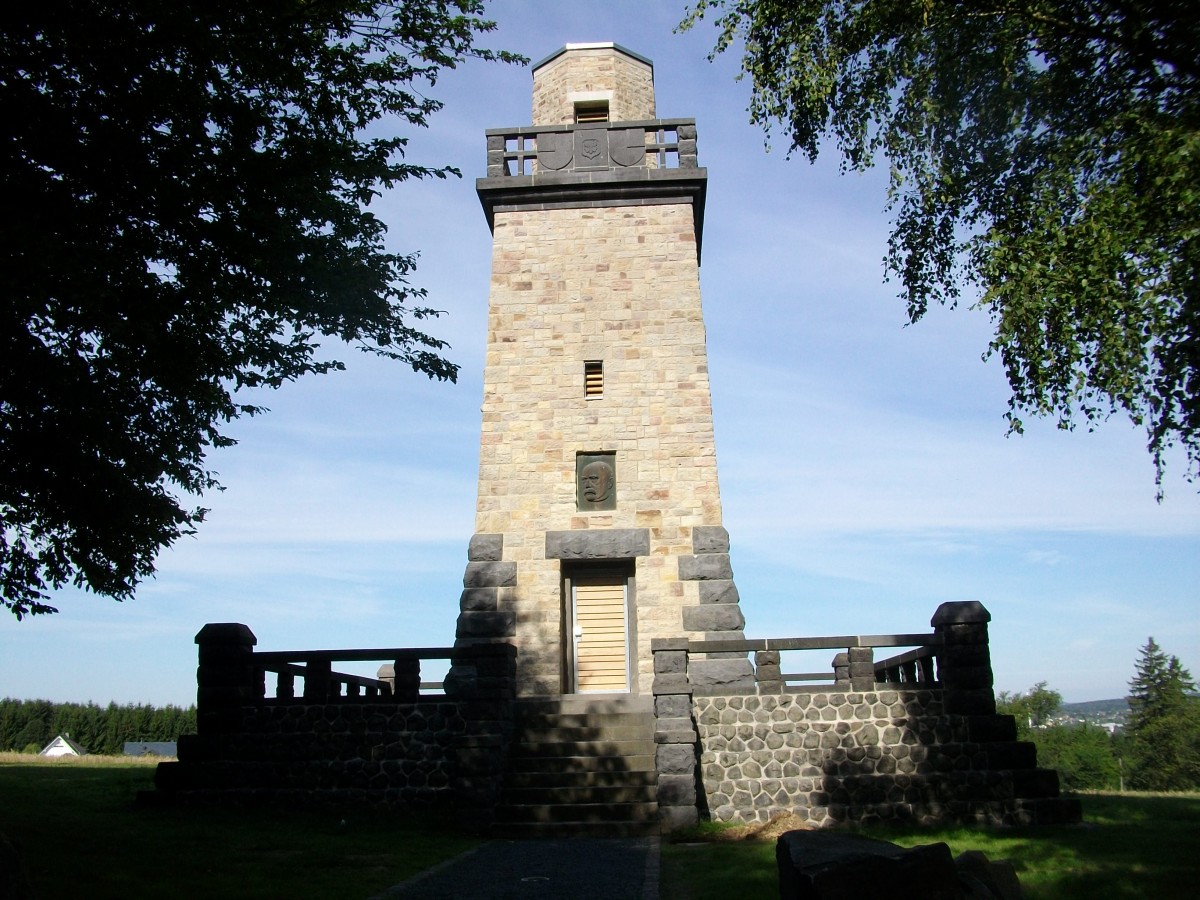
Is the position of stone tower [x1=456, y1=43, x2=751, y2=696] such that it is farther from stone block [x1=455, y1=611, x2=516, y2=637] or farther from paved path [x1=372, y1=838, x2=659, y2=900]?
paved path [x1=372, y1=838, x2=659, y2=900]

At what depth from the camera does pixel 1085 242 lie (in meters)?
9.04

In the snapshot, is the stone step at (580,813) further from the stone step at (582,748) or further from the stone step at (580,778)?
the stone step at (582,748)

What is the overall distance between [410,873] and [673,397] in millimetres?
9001

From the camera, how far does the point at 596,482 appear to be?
16.0m

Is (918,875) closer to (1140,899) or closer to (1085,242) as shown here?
(1140,899)

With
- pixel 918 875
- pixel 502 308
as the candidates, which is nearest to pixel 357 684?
pixel 502 308

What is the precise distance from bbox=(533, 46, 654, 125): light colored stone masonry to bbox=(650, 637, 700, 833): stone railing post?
32.8 ft

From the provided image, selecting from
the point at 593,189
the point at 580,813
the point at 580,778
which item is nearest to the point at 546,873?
the point at 580,813

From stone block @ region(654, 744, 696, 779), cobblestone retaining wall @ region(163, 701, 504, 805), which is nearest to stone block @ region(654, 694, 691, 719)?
stone block @ region(654, 744, 696, 779)

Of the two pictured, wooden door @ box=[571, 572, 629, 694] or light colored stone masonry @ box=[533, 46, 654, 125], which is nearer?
wooden door @ box=[571, 572, 629, 694]

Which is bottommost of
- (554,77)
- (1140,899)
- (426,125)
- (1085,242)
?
(1140,899)

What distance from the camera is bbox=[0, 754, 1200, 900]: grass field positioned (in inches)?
326

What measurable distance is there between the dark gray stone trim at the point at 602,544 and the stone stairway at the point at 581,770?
2.12 meters

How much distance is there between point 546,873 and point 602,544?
6.83m
